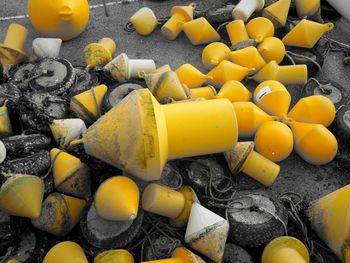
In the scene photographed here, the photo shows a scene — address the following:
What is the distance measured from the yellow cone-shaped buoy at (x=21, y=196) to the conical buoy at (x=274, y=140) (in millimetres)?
1400

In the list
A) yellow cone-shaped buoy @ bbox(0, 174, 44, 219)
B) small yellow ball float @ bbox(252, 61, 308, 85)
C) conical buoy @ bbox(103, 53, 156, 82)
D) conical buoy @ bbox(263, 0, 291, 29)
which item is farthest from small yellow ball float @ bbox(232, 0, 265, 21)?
yellow cone-shaped buoy @ bbox(0, 174, 44, 219)

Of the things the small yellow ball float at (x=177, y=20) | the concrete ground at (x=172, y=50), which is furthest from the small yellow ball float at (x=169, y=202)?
the small yellow ball float at (x=177, y=20)

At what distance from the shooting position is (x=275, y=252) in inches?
86.2

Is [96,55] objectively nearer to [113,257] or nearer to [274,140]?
[274,140]

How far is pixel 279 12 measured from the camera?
3.57m

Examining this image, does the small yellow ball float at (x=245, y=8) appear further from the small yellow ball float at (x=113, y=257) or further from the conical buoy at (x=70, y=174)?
the small yellow ball float at (x=113, y=257)

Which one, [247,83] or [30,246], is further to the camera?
[247,83]

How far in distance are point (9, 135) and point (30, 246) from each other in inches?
29.7

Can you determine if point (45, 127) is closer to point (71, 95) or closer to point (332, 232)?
point (71, 95)

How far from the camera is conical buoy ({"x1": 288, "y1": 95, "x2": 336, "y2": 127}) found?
2.80 m

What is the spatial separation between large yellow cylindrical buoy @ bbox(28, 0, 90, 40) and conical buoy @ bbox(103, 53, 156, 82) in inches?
25.4

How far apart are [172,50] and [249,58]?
79 centimetres

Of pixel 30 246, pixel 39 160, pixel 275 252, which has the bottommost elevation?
pixel 30 246

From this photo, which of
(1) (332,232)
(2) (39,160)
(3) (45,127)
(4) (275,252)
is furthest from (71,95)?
(1) (332,232)
